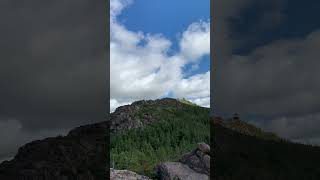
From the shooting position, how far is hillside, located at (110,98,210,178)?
3180cm

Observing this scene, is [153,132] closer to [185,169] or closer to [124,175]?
[185,169]

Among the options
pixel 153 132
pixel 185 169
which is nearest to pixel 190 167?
pixel 185 169

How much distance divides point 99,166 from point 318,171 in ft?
34.9

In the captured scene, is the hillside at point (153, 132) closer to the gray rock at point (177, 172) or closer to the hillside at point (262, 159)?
the gray rock at point (177, 172)

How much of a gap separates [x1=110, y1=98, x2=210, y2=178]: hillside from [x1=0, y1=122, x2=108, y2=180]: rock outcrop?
1.48 metres

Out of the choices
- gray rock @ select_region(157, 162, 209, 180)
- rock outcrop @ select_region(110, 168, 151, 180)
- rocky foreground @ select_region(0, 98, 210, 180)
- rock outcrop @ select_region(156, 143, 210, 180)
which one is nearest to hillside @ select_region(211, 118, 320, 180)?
rock outcrop @ select_region(156, 143, 210, 180)

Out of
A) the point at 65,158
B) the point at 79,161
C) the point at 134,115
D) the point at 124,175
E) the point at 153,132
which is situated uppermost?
the point at 134,115

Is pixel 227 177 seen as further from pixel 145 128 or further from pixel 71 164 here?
pixel 145 128

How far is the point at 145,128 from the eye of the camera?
40906mm

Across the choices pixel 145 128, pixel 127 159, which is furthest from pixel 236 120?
pixel 127 159

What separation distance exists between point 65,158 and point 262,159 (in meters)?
9.96

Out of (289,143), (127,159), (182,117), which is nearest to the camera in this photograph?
(127,159)

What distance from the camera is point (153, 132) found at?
3928 cm

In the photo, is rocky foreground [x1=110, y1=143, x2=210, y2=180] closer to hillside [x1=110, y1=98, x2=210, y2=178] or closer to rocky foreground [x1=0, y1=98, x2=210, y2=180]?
rocky foreground [x1=0, y1=98, x2=210, y2=180]
